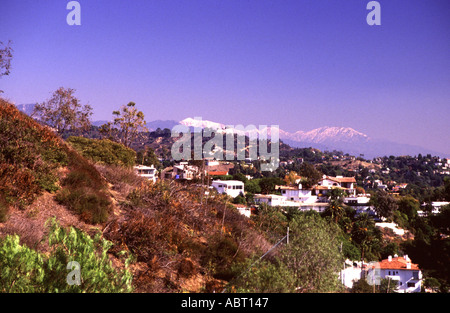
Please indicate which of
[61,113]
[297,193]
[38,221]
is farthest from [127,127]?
[297,193]

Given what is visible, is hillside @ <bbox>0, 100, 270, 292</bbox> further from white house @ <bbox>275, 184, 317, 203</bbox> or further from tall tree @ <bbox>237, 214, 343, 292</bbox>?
white house @ <bbox>275, 184, 317, 203</bbox>

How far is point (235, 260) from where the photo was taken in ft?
28.1

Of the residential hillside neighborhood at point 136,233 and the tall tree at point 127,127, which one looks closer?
the residential hillside neighborhood at point 136,233

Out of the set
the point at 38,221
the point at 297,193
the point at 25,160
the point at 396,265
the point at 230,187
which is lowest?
the point at 396,265

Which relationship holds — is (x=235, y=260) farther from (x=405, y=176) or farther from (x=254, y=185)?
(x=405, y=176)

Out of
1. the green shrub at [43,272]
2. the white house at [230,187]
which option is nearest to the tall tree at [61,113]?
the green shrub at [43,272]

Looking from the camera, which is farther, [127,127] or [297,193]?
[297,193]

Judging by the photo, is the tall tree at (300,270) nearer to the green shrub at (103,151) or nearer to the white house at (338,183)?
the green shrub at (103,151)

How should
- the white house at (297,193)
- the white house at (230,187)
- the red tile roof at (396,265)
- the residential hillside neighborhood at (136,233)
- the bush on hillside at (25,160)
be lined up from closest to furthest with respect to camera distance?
1. the residential hillside neighborhood at (136,233)
2. the bush on hillside at (25,160)
3. the red tile roof at (396,265)
4. the white house at (230,187)
5. the white house at (297,193)

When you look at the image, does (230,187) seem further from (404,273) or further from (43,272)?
(43,272)

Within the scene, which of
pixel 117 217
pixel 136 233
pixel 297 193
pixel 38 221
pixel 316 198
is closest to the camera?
pixel 38 221

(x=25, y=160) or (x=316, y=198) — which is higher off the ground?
(x=25, y=160)
